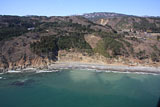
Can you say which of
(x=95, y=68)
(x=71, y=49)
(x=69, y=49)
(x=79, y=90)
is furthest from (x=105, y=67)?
(x=79, y=90)

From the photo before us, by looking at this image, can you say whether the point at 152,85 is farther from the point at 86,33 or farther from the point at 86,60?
the point at 86,33

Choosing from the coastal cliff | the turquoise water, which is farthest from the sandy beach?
the turquoise water

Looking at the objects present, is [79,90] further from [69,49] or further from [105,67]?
[69,49]

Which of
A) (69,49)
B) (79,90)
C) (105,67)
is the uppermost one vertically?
(69,49)

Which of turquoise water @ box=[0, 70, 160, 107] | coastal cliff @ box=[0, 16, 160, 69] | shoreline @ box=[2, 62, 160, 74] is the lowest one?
turquoise water @ box=[0, 70, 160, 107]

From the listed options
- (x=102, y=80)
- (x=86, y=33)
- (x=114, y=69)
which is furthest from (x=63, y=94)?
(x=86, y=33)

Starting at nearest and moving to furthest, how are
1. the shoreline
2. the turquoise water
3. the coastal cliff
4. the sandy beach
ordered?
the turquoise water → the shoreline → the sandy beach → the coastal cliff

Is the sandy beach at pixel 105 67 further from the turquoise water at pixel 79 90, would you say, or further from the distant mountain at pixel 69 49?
the turquoise water at pixel 79 90

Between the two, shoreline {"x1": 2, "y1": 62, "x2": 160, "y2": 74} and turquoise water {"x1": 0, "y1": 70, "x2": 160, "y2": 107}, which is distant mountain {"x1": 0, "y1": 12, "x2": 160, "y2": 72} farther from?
turquoise water {"x1": 0, "y1": 70, "x2": 160, "y2": 107}
